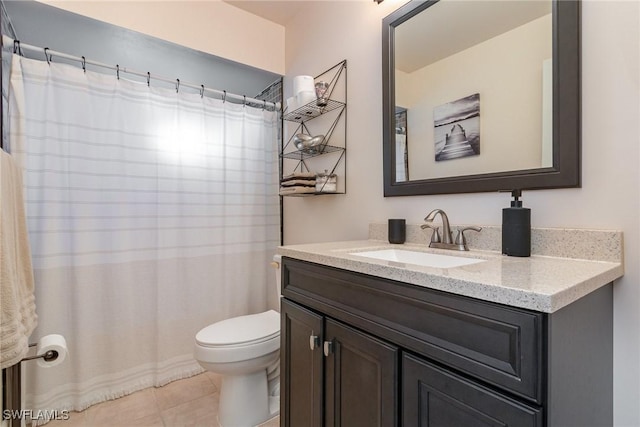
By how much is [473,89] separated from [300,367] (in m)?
1.26

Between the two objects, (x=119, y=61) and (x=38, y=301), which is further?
(x=119, y=61)

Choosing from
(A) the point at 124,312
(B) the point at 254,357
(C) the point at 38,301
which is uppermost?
(C) the point at 38,301

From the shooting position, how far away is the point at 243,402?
1566 millimetres

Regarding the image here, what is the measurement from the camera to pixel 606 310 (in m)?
0.84

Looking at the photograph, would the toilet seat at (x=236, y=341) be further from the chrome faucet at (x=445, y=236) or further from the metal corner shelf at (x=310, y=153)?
the metal corner shelf at (x=310, y=153)

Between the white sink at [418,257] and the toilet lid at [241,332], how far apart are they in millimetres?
741

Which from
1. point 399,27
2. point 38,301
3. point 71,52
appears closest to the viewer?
point 399,27

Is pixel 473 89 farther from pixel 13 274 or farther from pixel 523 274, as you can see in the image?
pixel 13 274

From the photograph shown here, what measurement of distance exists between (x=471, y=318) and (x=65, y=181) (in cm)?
204

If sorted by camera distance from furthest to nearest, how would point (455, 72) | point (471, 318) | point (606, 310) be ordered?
point (455, 72) → point (606, 310) → point (471, 318)

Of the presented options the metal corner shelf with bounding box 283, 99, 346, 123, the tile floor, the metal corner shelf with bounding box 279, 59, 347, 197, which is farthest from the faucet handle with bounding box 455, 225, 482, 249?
the tile floor

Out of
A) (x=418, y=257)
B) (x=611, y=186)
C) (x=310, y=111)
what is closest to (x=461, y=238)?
(x=418, y=257)

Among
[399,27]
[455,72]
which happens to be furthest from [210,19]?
[455,72]

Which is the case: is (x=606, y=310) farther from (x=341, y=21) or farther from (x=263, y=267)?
(x=263, y=267)
